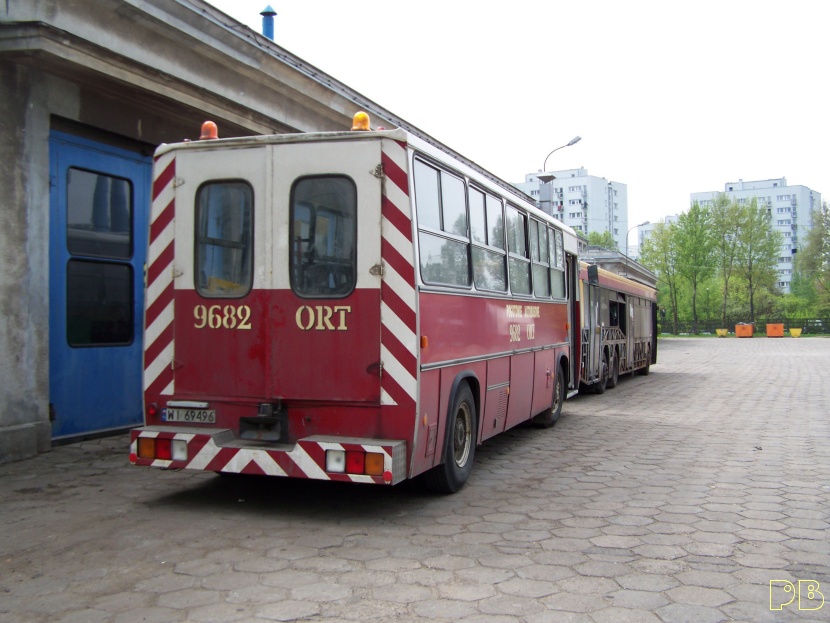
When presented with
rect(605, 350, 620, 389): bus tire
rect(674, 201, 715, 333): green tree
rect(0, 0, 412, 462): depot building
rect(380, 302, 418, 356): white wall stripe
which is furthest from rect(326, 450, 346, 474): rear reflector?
rect(674, 201, 715, 333): green tree

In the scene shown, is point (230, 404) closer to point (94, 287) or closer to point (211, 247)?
point (211, 247)

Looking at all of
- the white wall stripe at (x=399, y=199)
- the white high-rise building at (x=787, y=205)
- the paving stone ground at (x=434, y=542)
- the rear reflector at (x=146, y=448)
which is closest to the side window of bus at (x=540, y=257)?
the paving stone ground at (x=434, y=542)

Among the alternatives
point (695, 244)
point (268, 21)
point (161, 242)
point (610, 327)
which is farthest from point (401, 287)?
point (695, 244)

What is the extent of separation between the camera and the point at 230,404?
6.00m

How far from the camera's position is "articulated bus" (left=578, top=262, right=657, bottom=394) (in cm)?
1504

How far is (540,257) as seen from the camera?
9.88m

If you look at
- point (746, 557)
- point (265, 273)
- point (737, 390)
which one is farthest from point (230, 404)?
point (737, 390)

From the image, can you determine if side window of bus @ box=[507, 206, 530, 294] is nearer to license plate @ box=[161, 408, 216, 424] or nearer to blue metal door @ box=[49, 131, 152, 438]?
license plate @ box=[161, 408, 216, 424]

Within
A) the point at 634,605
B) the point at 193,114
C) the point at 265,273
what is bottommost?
the point at 634,605

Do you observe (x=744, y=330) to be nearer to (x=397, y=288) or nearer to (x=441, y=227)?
(x=441, y=227)

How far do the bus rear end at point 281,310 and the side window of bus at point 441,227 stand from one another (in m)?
0.34

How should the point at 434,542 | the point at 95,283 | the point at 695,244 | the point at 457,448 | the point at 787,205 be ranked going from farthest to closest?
the point at 787,205
the point at 695,244
the point at 95,283
the point at 457,448
the point at 434,542

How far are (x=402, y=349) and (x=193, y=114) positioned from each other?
584cm

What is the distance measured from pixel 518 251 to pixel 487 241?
1.28 m
